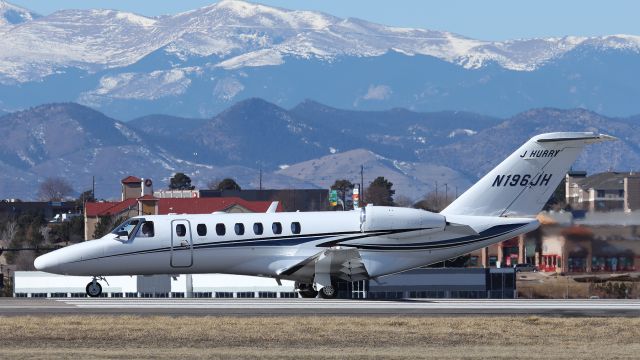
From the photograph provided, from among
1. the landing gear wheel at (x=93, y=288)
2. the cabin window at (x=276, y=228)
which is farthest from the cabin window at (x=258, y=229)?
the landing gear wheel at (x=93, y=288)

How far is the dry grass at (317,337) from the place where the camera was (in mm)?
32906

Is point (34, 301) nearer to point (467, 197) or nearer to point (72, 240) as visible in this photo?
point (467, 197)

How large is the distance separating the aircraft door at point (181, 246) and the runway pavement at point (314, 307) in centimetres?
130

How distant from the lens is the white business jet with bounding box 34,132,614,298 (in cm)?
4816

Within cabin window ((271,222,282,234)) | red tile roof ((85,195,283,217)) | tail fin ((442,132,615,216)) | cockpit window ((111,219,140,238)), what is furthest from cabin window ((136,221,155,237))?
red tile roof ((85,195,283,217))

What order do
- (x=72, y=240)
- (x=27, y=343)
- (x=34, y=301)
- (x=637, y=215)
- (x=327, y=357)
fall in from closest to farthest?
(x=327, y=357) < (x=27, y=343) < (x=34, y=301) < (x=637, y=215) < (x=72, y=240)

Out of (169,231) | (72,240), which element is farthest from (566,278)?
(72,240)

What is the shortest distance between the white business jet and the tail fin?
0.11 ft

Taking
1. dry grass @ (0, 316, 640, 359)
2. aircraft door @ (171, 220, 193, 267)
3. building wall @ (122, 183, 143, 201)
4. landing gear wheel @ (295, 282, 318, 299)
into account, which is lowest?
dry grass @ (0, 316, 640, 359)

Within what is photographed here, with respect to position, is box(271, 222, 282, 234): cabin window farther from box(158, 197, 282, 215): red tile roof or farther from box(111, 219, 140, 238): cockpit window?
box(158, 197, 282, 215): red tile roof

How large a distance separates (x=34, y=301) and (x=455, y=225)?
525 inches

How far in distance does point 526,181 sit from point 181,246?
11238 mm

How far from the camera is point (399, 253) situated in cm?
4847

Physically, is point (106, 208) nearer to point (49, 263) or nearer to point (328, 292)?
point (49, 263)
